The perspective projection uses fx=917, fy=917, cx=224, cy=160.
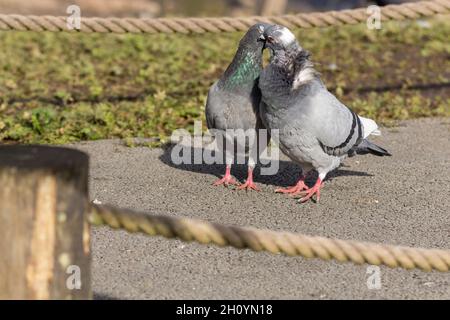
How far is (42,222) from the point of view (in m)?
2.73

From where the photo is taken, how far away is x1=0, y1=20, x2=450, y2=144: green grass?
6918 millimetres

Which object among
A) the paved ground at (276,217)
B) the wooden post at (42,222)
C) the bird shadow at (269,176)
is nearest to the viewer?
the wooden post at (42,222)

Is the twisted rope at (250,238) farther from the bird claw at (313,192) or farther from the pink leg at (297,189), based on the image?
the pink leg at (297,189)

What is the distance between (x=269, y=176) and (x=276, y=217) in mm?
915

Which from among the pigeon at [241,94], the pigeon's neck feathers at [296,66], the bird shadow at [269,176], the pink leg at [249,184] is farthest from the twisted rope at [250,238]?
the bird shadow at [269,176]

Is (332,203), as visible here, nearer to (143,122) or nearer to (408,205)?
(408,205)

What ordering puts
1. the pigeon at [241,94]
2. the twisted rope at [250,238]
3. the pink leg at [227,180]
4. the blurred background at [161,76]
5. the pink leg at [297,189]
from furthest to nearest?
the blurred background at [161,76], the pink leg at [227,180], the pink leg at [297,189], the pigeon at [241,94], the twisted rope at [250,238]

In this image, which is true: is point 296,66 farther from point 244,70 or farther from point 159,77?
point 159,77

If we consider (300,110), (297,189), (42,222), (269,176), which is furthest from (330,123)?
(42,222)

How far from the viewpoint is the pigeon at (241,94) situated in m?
5.22

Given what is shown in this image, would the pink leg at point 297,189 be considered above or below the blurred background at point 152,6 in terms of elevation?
below

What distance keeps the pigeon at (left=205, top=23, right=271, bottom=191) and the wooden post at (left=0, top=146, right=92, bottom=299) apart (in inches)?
95.9

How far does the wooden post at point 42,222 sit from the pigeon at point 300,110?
2.26 metres

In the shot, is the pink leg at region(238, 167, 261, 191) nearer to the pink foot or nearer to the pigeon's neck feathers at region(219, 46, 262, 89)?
the pink foot
